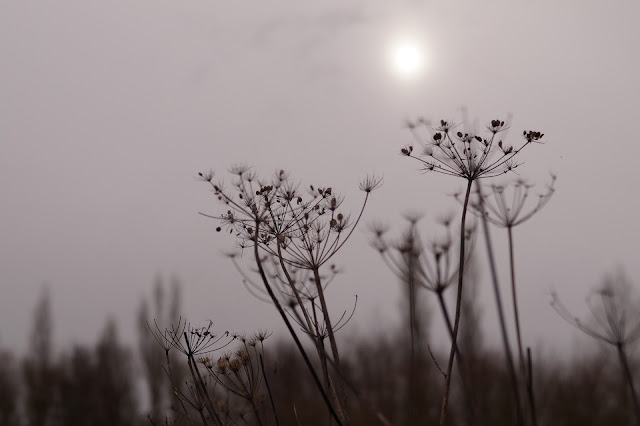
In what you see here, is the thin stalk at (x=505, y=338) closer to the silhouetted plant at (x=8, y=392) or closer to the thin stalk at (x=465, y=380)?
the thin stalk at (x=465, y=380)

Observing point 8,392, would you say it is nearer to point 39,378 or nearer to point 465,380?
point 39,378

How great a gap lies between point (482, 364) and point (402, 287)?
1326cm

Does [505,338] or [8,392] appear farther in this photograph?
[8,392]

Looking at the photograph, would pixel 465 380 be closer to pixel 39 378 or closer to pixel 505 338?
pixel 505 338

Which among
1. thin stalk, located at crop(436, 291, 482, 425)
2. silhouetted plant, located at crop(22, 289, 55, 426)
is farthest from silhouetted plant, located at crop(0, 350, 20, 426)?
thin stalk, located at crop(436, 291, 482, 425)

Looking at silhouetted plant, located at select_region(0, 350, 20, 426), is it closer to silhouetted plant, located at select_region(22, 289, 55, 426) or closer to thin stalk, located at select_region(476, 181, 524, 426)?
silhouetted plant, located at select_region(22, 289, 55, 426)

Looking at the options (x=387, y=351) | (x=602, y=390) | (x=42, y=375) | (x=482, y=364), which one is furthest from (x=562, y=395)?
(x=42, y=375)

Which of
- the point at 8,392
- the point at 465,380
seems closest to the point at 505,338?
the point at 465,380

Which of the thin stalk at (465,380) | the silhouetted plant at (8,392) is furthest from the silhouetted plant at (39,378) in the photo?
the thin stalk at (465,380)

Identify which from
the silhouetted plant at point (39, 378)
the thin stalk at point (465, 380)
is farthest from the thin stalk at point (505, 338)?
the silhouetted plant at point (39, 378)

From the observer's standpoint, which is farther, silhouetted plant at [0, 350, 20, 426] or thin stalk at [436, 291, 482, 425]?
silhouetted plant at [0, 350, 20, 426]

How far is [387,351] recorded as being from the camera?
47.1 meters

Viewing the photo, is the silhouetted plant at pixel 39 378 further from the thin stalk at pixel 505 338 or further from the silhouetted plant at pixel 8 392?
the thin stalk at pixel 505 338

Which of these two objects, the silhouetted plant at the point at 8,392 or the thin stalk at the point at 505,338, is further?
the silhouetted plant at the point at 8,392
